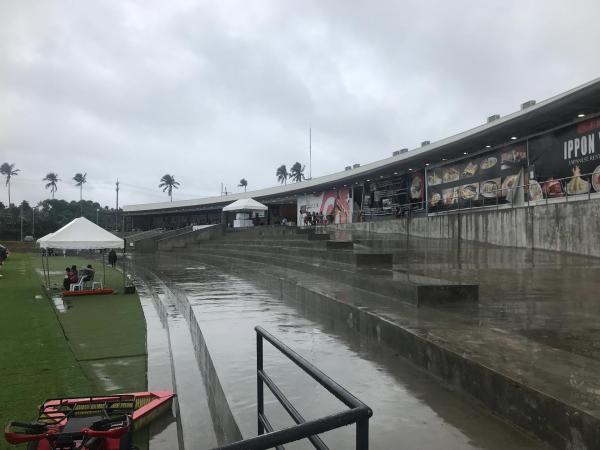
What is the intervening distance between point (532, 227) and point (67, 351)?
12.3 meters

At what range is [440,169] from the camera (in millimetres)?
23094

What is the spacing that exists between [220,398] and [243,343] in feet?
5.23

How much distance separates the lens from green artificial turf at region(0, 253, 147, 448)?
553 cm

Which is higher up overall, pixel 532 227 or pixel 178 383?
pixel 532 227

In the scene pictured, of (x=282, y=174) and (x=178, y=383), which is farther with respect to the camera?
(x=282, y=174)

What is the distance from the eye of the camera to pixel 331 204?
35.0 m

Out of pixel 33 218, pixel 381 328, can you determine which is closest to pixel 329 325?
pixel 381 328

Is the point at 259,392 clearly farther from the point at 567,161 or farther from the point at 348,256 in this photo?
the point at 567,161

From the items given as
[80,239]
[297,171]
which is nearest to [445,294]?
[80,239]

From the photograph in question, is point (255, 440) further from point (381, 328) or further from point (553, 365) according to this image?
point (381, 328)

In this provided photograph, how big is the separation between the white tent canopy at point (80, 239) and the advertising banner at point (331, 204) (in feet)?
55.9

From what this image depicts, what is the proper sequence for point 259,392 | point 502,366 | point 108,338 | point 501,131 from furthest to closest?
point 501,131 → point 108,338 → point 502,366 → point 259,392

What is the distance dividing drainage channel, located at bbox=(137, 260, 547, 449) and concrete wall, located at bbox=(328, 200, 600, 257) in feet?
28.4

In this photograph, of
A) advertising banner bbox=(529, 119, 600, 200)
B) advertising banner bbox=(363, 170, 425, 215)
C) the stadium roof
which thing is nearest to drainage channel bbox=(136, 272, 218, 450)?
advertising banner bbox=(529, 119, 600, 200)
